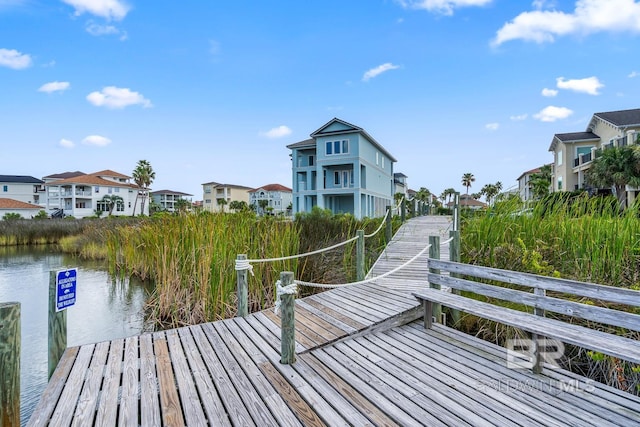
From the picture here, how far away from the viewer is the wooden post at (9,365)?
247 cm

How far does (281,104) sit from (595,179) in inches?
937

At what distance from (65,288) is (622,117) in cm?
3852

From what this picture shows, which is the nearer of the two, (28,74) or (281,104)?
(28,74)

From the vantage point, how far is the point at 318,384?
3.02 meters

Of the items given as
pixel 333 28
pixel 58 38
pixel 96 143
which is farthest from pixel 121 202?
pixel 333 28

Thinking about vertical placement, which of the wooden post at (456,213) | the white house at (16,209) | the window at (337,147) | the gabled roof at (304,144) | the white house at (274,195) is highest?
the gabled roof at (304,144)

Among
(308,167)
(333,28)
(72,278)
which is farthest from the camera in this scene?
(308,167)

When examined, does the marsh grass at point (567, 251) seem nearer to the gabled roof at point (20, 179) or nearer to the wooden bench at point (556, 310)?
the wooden bench at point (556, 310)

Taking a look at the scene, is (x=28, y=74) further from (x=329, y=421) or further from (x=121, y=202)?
(x=121, y=202)

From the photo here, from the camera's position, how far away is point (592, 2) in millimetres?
9969

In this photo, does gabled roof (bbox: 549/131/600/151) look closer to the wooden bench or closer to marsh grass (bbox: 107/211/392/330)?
marsh grass (bbox: 107/211/392/330)

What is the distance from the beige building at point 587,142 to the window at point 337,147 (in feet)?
66.6

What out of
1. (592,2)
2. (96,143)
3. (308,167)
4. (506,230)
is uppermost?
(96,143)

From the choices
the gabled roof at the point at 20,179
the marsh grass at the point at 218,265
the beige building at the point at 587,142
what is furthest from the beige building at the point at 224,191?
the marsh grass at the point at 218,265
